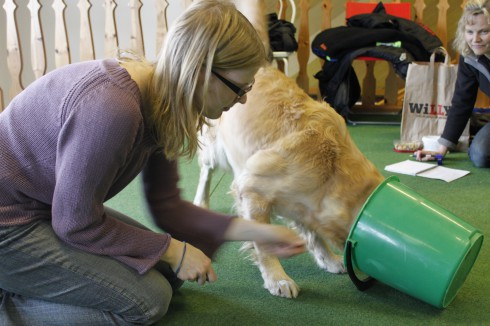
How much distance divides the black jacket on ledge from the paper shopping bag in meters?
0.52

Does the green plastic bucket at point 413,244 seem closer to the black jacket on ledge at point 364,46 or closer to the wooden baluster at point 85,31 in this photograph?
the black jacket on ledge at point 364,46

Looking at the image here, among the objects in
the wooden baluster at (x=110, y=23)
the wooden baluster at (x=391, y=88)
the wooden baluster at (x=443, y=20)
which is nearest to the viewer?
the wooden baluster at (x=110, y=23)

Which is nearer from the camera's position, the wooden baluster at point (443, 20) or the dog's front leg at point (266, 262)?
the dog's front leg at point (266, 262)

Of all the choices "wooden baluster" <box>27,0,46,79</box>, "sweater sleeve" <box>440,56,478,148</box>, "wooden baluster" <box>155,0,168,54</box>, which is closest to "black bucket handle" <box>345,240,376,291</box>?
"sweater sleeve" <box>440,56,478,148</box>

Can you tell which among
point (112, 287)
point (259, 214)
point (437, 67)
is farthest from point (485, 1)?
point (112, 287)

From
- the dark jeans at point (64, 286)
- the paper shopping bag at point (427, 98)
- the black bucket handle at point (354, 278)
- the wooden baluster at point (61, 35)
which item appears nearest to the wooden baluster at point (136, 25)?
the wooden baluster at point (61, 35)

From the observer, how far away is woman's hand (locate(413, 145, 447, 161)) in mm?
3502

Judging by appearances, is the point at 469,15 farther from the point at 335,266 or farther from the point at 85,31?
the point at 85,31

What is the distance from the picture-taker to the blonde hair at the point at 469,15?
9.64 ft

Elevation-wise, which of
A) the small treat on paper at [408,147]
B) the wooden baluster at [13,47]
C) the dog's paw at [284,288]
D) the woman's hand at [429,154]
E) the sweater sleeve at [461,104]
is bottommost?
the small treat on paper at [408,147]

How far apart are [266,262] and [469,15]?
6.99 ft

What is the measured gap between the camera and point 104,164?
1.15m

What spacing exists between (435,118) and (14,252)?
11.1 feet

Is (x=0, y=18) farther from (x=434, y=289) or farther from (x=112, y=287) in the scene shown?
(x=434, y=289)
